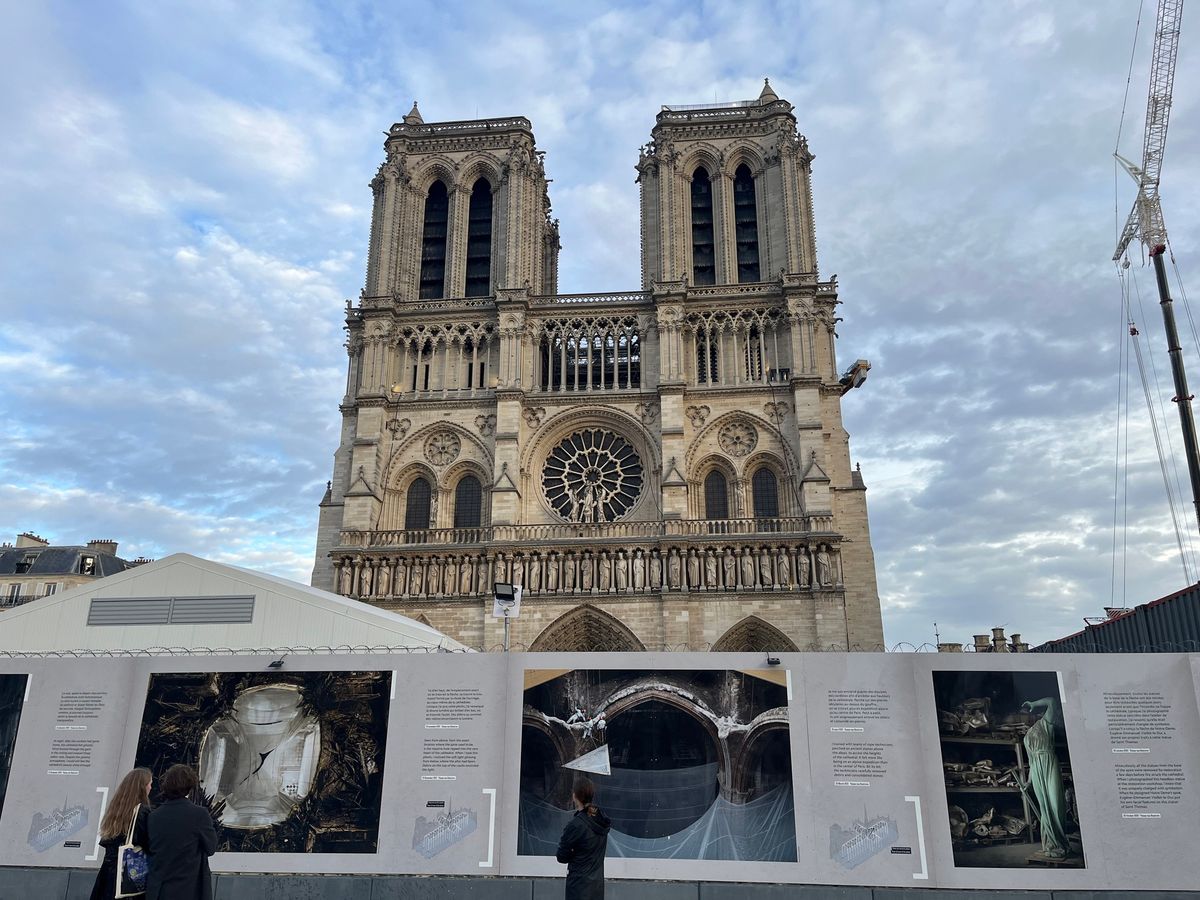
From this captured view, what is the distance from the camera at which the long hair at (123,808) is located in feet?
19.9

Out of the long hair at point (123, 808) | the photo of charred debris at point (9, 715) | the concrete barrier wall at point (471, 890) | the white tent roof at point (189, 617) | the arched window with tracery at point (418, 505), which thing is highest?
the arched window with tracery at point (418, 505)

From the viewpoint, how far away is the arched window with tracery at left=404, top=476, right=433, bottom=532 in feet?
119

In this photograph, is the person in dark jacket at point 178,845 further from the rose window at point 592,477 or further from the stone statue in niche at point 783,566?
the rose window at point 592,477

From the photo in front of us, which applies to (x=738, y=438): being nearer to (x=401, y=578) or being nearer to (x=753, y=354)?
(x=753, y=354)

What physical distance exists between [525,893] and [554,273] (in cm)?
4288

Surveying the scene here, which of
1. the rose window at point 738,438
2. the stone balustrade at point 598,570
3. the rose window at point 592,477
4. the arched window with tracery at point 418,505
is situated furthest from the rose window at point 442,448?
the rose window at point 738,438

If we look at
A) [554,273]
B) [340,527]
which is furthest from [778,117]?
[340,527]

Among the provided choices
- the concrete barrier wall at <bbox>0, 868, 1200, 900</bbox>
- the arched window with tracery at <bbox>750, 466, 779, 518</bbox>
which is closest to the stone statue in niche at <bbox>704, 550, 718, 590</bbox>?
the arched window with tracery at <bbox>750, 466, 779, 518</bbox>

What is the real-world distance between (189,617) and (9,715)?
3807 mm

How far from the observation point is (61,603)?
54.3ft

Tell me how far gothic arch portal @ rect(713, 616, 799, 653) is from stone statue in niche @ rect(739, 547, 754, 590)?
1.19 metres

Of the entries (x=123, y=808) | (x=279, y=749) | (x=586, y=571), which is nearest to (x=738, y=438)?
(x=586, y=571)

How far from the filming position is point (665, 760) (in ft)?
36.9

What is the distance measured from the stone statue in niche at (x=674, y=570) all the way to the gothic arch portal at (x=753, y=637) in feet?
8.09
